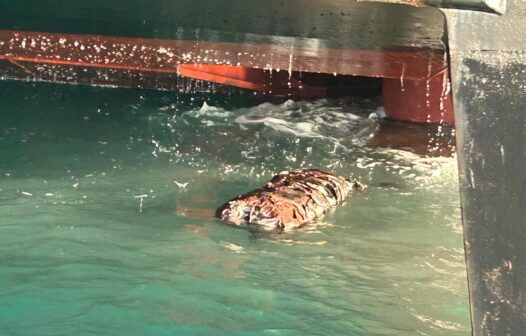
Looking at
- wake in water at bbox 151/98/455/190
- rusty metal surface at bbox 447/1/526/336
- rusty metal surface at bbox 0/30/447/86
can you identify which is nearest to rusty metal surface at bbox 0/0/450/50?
rusty metal surface at bbox 0/30/447/86

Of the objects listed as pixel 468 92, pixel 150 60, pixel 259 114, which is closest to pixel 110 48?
pixel 150 60

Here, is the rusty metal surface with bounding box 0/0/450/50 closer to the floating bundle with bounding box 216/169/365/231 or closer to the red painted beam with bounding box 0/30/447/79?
the red painted beam with bounding box 0/30/447/79

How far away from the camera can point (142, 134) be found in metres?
8.63

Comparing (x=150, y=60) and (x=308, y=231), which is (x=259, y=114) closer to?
(x=150, y=60)

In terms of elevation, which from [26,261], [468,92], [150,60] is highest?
[468,92]

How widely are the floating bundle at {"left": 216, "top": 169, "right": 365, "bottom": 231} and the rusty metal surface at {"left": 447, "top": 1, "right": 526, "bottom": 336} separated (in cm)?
302

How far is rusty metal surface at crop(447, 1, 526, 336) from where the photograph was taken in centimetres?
228

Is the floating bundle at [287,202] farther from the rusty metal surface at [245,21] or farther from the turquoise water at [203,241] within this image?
the rusty metal surface at [245,21]

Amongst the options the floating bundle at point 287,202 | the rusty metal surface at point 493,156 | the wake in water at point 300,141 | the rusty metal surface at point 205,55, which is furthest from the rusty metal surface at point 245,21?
the rusty metal surface at point 493,156

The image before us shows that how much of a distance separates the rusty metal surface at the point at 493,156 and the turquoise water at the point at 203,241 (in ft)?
5.26

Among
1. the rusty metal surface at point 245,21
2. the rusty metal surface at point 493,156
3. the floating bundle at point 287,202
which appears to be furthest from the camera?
the rusty metal surface at point 245,21

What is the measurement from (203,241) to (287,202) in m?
0.88

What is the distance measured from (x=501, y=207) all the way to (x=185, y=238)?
3177mm

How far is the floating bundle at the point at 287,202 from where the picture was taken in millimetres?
5316
